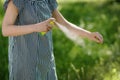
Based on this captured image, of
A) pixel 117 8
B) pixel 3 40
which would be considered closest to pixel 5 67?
pixel 3 40

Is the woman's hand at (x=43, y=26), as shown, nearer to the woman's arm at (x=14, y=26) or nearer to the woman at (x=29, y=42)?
Answer: the woman's arm at (x=14, y=26)

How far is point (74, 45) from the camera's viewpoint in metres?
7.11

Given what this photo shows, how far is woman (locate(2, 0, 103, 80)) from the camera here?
A: 11.5 ft

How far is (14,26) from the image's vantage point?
11.2 feet

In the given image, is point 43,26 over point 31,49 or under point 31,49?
over

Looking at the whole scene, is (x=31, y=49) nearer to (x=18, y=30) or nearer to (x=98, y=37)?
(x=18, y=30)

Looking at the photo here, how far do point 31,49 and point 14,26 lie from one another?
0.97ft

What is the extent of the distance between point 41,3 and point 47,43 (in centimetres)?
30

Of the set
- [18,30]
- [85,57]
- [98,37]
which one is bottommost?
[85,57]

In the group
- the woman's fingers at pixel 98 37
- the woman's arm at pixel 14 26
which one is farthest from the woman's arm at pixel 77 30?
the woman's arm at pixel 14 26

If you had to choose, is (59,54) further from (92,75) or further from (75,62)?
(92,75)

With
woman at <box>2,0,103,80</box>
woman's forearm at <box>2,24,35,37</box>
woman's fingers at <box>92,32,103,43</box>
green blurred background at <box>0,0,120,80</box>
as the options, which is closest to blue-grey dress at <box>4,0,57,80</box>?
woman at <box>2,0,103,80</box>

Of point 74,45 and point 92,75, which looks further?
point 74,45

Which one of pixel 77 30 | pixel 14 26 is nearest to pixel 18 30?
pixel 14 26
